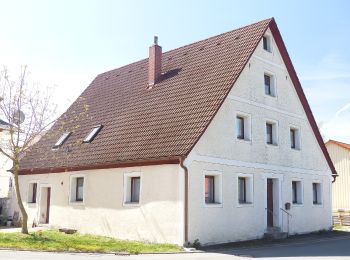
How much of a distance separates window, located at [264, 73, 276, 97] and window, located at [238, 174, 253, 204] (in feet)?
16.2

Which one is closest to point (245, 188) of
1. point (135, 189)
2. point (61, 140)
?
point (135, 189)

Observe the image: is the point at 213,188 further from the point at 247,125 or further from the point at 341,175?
the point at 341,175

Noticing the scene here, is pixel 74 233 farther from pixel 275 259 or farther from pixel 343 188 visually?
pixel 343 188

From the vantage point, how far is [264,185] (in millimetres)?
20766

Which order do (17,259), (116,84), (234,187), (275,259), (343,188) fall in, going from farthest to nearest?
1. (343,188)
2. (116,84)
3. (234,187)
4. (275,259)
5. (17,259)

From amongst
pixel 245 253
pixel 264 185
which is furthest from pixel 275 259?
pixel 264 185

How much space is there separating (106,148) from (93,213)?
296cm

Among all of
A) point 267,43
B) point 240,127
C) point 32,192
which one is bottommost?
point 32,192

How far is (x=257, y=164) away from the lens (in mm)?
20547

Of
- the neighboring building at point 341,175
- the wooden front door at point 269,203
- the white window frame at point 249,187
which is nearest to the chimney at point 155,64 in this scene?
the white window frame at point 249,187

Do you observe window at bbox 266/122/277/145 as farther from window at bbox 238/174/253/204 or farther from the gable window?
window at bbox 238/174/253/204

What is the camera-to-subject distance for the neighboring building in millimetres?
35500

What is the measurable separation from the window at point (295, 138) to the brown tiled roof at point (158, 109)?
5.38ft

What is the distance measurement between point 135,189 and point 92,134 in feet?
15.5
